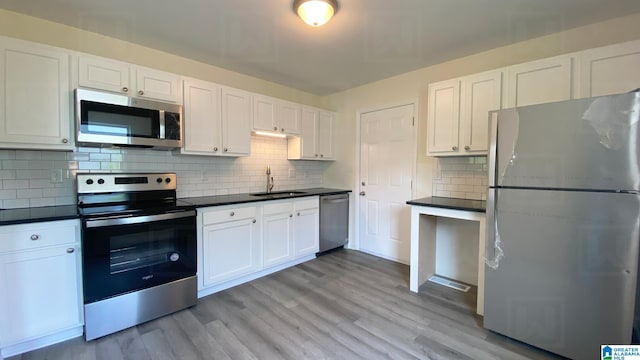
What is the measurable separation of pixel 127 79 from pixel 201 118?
2.22ft

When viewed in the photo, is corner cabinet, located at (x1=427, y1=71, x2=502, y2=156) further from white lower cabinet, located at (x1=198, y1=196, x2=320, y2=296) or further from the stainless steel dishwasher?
white lower cabinet, located at (x1=198, y1=196, x2=320, y2=296)

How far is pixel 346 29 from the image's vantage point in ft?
7.72

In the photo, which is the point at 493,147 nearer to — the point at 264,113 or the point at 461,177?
the point at 461,177

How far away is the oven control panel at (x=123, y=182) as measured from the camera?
7.32ft

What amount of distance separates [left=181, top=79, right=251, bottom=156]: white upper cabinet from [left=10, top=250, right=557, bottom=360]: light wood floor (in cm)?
152

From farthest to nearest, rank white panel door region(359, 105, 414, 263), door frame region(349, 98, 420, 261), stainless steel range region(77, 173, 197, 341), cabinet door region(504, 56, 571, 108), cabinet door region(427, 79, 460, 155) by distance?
white panel door region(359, 105, 414, 263), door frame region(349, 98, 420, 261), cabinet door region(427, 79, 460, 155), cabinet door region(504, 56, 571, 108), stainless steel range region(77, 173, 197, 341)

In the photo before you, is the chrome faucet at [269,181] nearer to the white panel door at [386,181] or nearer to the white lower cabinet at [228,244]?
the white lower cabinet at [228,244]

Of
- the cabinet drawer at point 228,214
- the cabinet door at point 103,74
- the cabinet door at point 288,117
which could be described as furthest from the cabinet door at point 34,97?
the cabinet door at point 288,117

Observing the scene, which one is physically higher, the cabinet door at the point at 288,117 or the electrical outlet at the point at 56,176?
the cabinet door at the point at 288,117

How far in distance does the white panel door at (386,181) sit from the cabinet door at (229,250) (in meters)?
1.71

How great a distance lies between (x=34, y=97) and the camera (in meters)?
2.00

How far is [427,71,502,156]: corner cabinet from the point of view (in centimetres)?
247

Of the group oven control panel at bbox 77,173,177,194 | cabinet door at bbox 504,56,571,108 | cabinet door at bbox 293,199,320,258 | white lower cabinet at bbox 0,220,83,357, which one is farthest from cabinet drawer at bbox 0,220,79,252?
cabinet door at bbox 504,56,571,108

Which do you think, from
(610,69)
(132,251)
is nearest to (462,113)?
(610,69)
